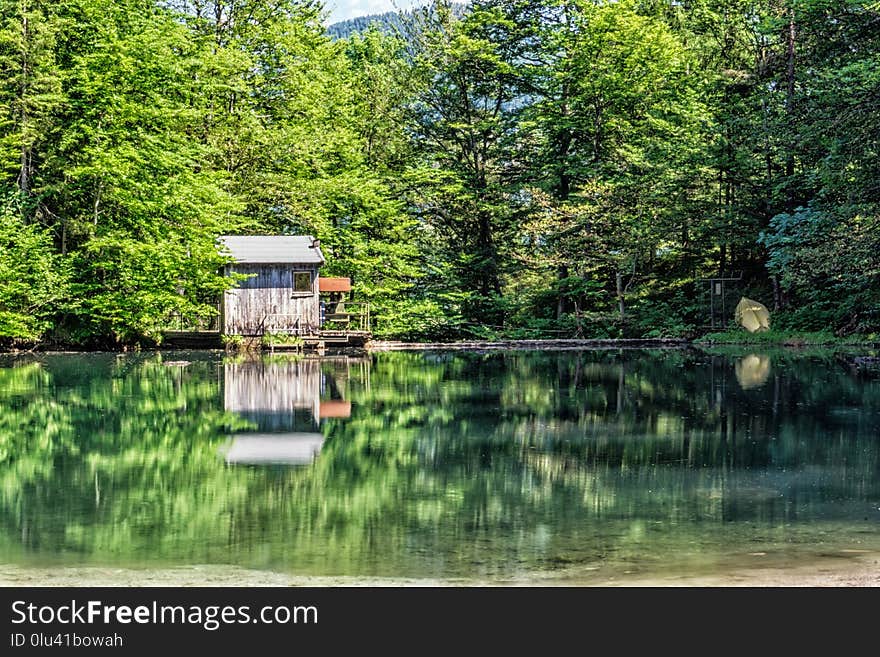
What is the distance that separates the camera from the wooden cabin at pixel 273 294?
3794cm

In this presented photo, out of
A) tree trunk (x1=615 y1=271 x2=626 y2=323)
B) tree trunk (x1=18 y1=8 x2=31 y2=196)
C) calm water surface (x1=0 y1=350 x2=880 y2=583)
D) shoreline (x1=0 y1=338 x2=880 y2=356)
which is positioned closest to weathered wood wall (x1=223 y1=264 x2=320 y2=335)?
shoreline (x1=0 y1=338 x2=880 y2=356)

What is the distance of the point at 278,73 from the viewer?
4288cm

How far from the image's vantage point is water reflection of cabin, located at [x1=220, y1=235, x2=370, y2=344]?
37969 millimetres

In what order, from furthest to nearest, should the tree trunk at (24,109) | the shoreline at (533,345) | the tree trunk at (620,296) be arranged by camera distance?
1. the tree trunk at (620,296)
2. the shoreline at (533,345)
3. the tree trunk at (24,109)

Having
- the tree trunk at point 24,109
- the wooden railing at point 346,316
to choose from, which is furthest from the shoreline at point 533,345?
the tree trunk at point 24,109

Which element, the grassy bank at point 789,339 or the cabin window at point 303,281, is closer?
the grassy bank at point 789,339

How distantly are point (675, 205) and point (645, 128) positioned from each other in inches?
182

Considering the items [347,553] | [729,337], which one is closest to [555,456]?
[347,553]

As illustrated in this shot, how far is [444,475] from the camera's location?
1264 cm

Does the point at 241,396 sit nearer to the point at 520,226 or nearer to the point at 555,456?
the point at 555,456

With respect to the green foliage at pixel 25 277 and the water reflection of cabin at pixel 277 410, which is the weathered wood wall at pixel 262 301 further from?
the water reflection of cabin at pixel 277 410

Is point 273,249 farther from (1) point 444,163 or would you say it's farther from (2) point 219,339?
(1) point 444,163

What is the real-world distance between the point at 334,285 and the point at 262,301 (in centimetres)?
278

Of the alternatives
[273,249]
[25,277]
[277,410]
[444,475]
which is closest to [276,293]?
[273,249]
